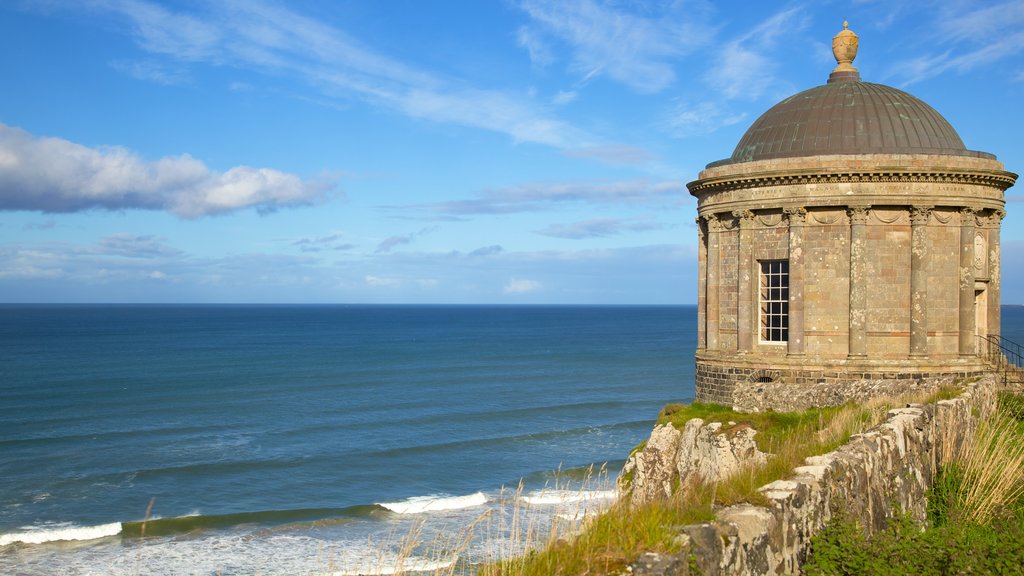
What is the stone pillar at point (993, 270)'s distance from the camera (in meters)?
22.3

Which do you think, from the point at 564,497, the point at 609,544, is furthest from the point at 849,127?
the point at 609,544

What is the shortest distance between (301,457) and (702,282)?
2091 centimetres

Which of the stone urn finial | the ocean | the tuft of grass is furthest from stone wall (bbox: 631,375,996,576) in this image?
the stone urn finial

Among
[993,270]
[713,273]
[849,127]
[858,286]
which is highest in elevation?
[849,127]

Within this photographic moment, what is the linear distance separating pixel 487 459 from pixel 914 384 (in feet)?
70.0

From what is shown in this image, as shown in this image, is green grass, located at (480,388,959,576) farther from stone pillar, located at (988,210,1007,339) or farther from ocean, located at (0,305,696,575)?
stone pillar, located at (988,210,1007,339)

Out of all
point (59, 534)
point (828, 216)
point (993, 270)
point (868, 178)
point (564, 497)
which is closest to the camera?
point (564, 497)

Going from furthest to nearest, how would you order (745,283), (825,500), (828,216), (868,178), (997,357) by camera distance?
(997,357)
(745,283)
(828,216)
(868,178)
(825,500)

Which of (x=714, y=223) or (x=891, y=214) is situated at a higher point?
(x=891, y=214)

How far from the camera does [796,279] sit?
21547 millimetres

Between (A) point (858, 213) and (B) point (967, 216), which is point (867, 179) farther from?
(B) point (967, 216)

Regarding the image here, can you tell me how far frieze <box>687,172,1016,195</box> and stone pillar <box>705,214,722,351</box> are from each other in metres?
1.06

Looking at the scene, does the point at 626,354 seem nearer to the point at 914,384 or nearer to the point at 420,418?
the point at 420,418

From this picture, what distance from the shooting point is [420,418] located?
4725 centimetres
